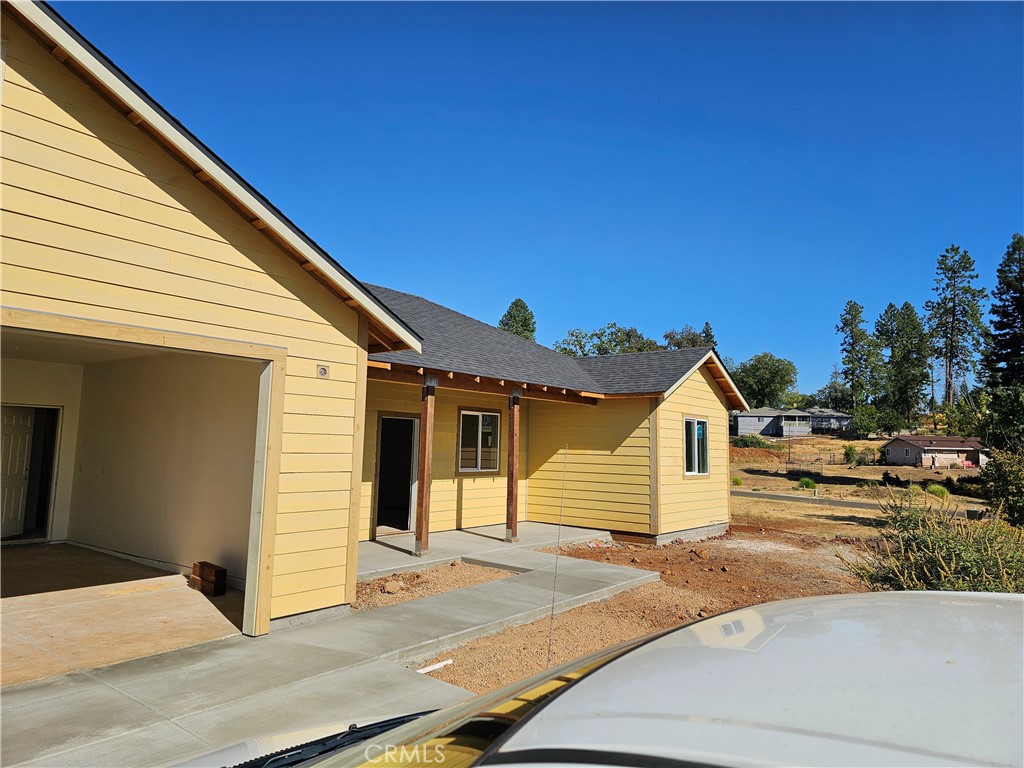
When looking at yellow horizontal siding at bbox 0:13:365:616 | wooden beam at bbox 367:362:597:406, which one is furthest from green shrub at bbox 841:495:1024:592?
wooden beam at bbox 367:362:597:406

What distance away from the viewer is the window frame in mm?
14117

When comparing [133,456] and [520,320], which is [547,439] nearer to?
[133,456]

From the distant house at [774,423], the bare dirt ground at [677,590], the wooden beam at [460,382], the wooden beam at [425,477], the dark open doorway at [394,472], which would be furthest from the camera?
the distant house at [774,423]

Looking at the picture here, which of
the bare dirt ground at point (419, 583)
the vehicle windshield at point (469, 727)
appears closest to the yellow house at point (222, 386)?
the bare dirt ground at point (419, 583)

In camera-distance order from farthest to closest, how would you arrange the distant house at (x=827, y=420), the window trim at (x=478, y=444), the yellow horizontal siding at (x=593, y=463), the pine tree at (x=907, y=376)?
the distant house at (x=827, y=420) → the pine tree at (x=907, y=376) → the yellow horizontal siding at (x=593, y=463) → the window trim at (x=478, y=444)

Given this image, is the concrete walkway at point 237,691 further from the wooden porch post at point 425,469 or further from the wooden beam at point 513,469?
the wooden beam at point 513,469

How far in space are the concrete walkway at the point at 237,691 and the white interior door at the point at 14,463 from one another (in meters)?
7.11

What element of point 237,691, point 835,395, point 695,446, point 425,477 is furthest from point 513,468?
point 835,395

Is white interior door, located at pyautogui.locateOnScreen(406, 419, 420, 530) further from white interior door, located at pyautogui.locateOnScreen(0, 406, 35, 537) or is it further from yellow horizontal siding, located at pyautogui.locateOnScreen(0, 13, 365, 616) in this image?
white interior door, located at pyautogui.locateOnScreen(0, 406, 35, 537)

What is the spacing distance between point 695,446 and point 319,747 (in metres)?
13.4

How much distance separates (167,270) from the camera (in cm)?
525

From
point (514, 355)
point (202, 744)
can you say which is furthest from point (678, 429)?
point (202, 744)

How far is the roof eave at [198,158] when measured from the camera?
4547 millimetres

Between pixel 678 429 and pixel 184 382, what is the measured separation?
33.8ft
